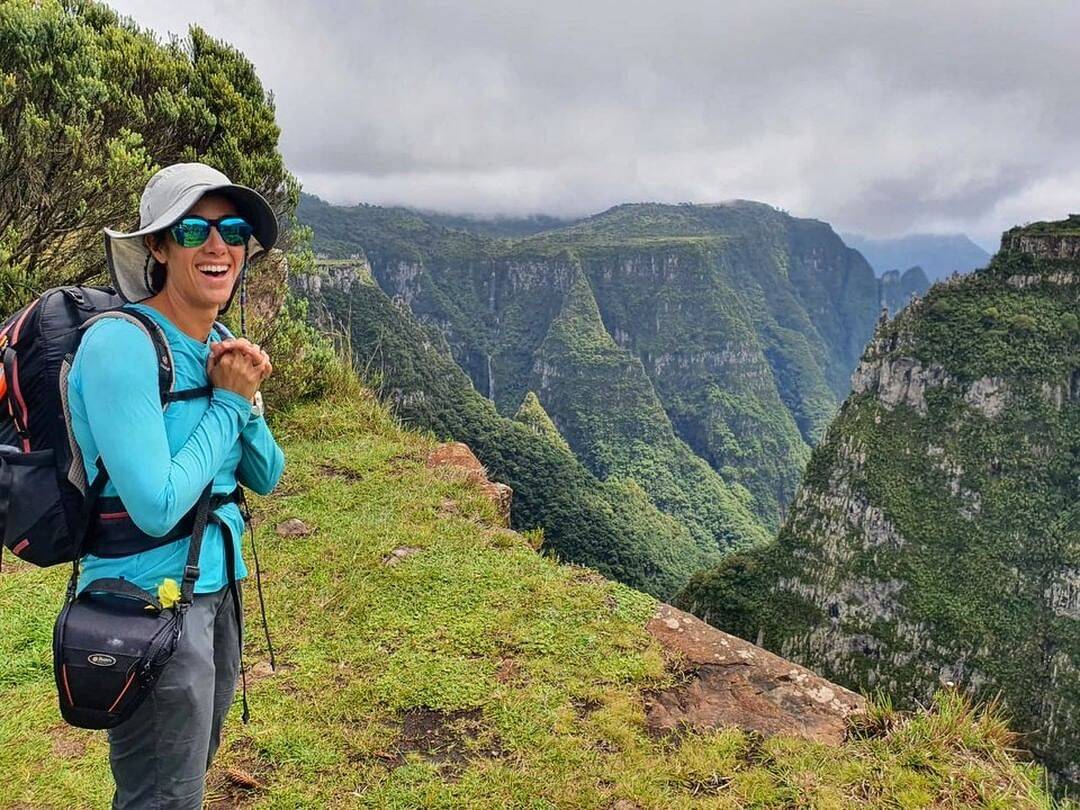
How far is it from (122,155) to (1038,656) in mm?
61870

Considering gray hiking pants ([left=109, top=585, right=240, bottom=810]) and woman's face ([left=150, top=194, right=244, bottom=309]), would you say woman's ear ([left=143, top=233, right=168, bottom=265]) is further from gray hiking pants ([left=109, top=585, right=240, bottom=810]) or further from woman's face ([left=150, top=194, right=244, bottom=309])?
gray hiking pants ([left=109, top=585, right=240, bottom=810])

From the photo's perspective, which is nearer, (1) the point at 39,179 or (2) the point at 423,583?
(2) the point at 423,583

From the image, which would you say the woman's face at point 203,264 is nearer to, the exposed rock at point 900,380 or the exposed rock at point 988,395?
the exposed rock at point 900,380

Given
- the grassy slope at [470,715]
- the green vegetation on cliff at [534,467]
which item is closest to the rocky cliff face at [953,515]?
the green vegetation on cliff at [534,467]

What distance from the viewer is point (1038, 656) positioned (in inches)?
1839

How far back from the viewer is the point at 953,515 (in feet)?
193

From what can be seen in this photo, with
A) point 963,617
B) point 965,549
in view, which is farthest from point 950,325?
point 963,617

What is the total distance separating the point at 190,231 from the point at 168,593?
3.17ft

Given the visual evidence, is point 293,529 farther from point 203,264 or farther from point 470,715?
point 203,264

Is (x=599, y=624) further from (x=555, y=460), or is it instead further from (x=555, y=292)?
(x=555, y=292)

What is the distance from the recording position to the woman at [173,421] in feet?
4.87

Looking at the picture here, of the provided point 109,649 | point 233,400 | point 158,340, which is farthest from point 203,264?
point 109,649

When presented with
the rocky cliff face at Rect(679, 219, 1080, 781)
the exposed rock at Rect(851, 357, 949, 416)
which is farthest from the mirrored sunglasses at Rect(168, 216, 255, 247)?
the exposed rock at Rect(851, 357, 949, 416)

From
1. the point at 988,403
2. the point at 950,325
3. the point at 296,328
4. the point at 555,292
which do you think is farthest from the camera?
the point at 555,292
